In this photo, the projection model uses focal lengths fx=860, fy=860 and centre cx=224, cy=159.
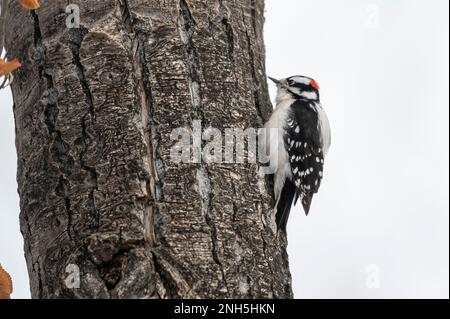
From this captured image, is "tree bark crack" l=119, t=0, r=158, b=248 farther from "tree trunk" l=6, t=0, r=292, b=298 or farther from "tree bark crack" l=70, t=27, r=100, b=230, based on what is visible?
"tree bark crack" l=70, t=27, r=100, b=230

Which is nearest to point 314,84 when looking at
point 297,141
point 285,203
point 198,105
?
point 297,141

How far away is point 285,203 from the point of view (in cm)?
415

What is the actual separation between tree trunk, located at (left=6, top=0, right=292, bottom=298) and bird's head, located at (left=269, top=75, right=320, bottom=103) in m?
1.99

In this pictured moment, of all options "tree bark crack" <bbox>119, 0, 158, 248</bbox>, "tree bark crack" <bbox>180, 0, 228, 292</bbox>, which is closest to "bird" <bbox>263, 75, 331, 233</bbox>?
"tree bark crack" <bbox>180, 0, 228, 292</bbox>

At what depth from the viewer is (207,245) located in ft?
10.6

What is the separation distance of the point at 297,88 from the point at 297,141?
852 mm

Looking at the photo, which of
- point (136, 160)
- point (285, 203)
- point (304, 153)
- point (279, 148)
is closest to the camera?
point (136, 160)

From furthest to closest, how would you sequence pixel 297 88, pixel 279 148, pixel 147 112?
1. pixel 297 88
2. pixel 279 148
3. pixel 147 112

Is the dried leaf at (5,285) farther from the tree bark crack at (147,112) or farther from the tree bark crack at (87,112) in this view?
the tree bark crack at (147,112)

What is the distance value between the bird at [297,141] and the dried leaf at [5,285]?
4.48 feet

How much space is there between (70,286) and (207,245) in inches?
20.6

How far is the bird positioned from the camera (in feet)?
14.3

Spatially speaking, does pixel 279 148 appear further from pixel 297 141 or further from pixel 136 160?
pixel 136 160

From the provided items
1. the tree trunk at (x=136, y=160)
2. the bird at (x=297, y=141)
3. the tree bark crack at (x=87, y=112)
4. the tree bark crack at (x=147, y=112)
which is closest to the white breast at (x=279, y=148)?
the bird at (x=297, y=141)
